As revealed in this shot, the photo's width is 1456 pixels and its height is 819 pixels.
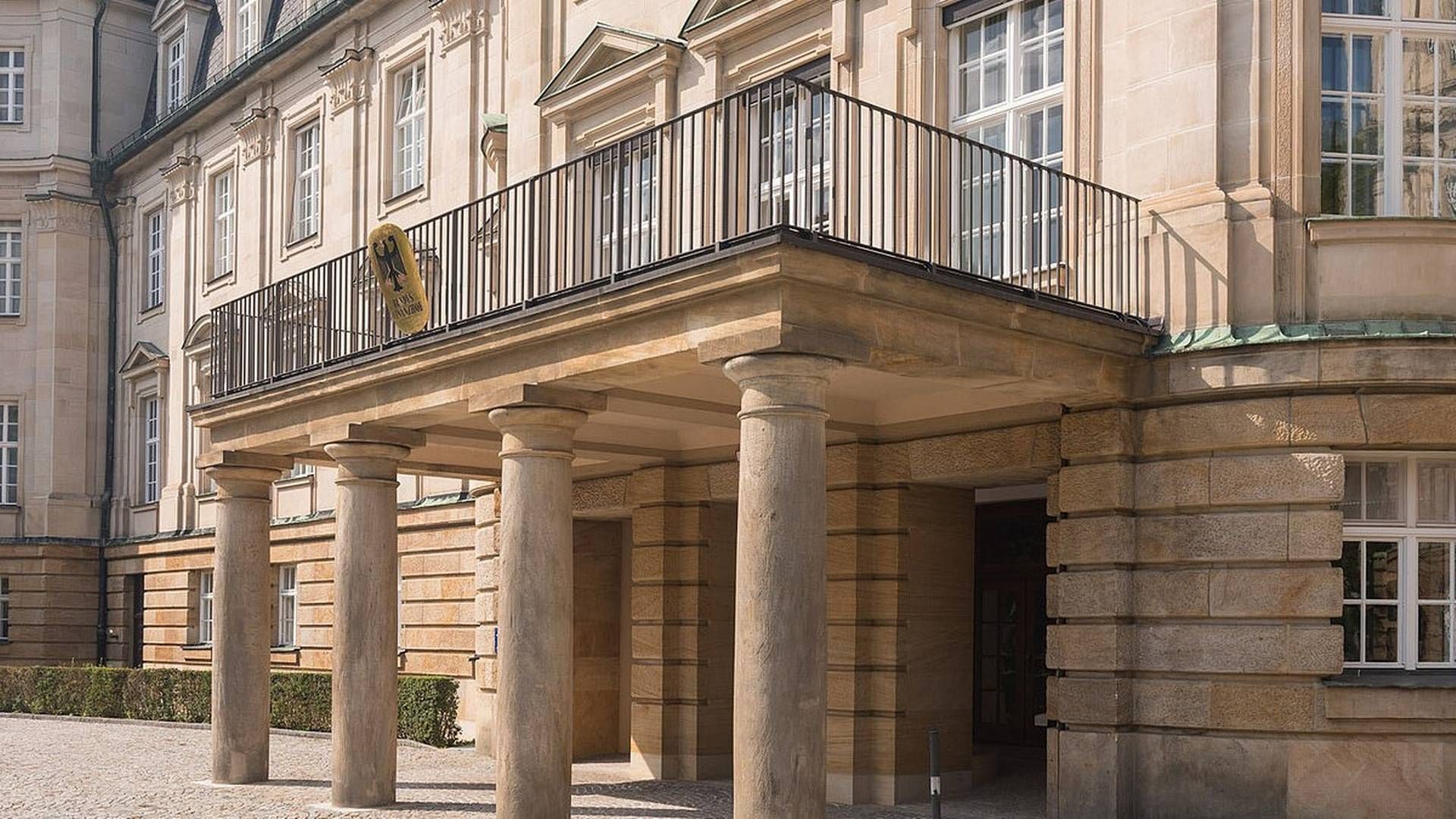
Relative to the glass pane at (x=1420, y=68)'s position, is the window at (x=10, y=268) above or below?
above

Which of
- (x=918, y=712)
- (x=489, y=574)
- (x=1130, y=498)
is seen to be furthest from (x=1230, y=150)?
(x=489, y=574)

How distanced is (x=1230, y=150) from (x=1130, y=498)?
2.80m

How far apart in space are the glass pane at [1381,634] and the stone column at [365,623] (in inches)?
335

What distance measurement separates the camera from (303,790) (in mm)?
17266

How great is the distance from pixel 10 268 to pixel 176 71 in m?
6.28

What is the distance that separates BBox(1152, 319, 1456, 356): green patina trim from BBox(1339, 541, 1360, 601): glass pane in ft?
5.21

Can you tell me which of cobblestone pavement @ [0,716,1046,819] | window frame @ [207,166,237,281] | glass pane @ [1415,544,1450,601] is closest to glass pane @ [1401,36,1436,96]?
glass pane @ [1415,544,1450,601]

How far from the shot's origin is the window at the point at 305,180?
2967 centimetres

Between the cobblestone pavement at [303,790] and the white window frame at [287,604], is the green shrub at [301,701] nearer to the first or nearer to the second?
the cobblestone pavement at [303,790]

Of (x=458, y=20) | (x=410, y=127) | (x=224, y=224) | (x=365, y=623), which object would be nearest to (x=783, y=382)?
(x=365, y=623)

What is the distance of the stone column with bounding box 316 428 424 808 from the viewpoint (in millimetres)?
15625

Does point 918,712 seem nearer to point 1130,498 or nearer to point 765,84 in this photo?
point 1130,498

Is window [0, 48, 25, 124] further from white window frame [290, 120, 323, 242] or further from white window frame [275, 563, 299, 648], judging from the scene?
white window frame [275, 563, 299, 648]

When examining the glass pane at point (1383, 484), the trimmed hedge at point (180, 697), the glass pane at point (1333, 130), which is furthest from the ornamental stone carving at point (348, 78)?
the glass pane at point (1383, 484)
